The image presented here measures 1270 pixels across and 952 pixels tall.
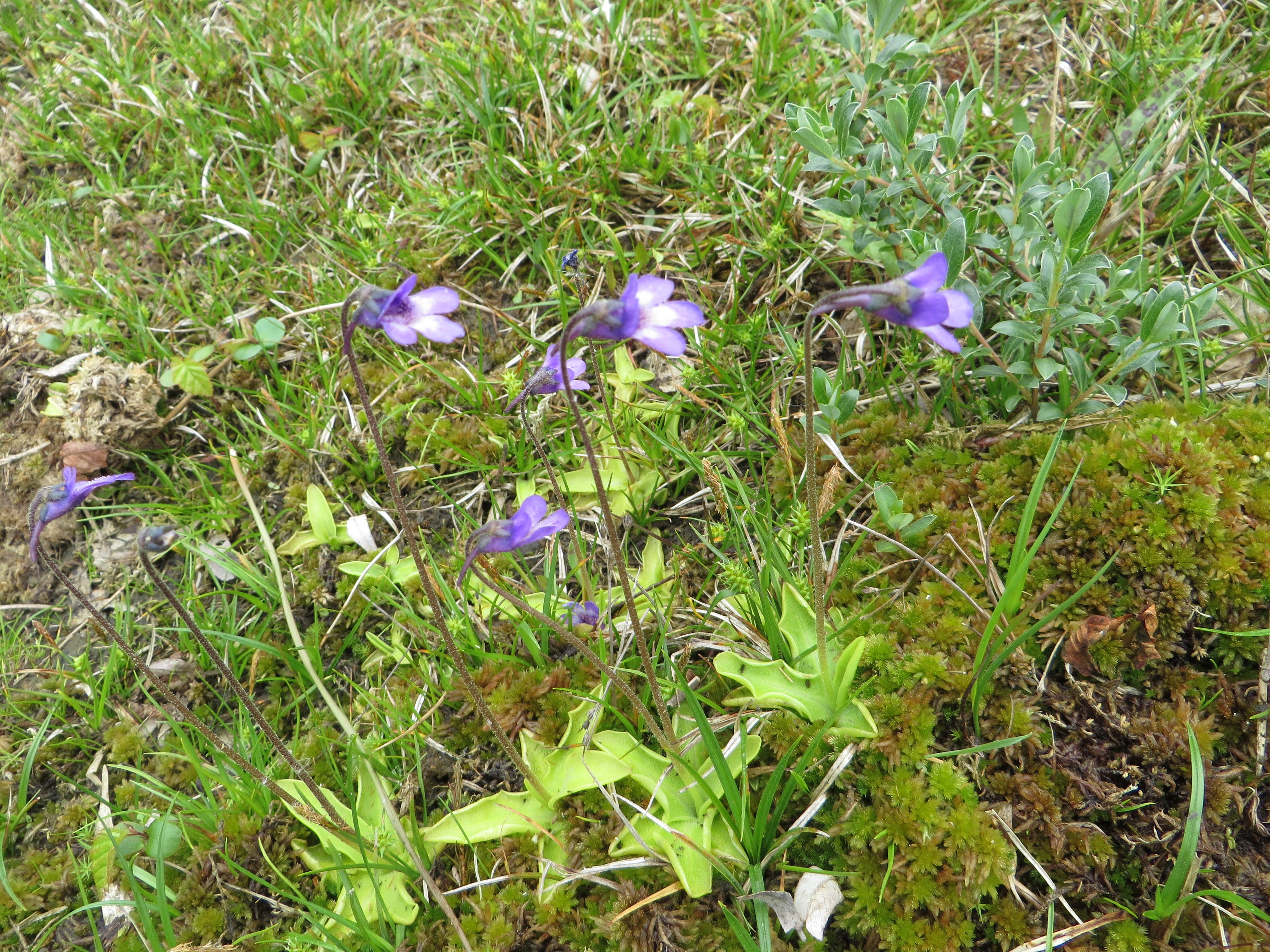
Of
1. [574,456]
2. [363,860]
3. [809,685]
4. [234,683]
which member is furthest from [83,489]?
[809,685]

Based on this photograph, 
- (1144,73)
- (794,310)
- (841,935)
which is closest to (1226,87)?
(1144,73)

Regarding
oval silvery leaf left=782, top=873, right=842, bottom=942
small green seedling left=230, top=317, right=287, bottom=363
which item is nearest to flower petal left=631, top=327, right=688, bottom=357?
oval silvery leaf left=782, top=873, right=842, bottom=942

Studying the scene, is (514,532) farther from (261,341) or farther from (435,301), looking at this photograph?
(261,341)

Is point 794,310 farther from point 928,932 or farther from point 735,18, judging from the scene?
point 928,932

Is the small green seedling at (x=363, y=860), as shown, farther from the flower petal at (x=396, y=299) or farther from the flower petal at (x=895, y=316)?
the flower petal at (x=895, y=316)

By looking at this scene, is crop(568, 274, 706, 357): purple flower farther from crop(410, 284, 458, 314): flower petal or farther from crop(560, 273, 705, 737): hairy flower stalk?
crop(410, 284, 458, 314): flower petal
